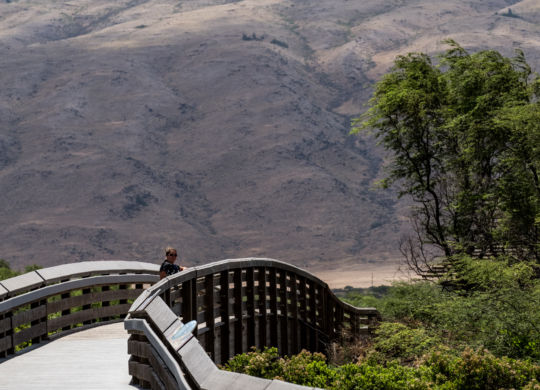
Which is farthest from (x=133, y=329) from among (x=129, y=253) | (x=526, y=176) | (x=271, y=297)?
(x=129, y=253)

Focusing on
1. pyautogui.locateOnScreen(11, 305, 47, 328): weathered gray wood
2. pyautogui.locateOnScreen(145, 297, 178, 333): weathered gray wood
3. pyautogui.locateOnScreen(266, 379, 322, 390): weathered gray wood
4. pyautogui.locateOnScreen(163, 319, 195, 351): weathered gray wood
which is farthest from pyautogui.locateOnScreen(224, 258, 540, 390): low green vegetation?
pyautogui.locateOnScreen(11, 305, 47, 328): weathered gray wood

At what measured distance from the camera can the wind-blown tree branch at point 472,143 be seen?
2023cm

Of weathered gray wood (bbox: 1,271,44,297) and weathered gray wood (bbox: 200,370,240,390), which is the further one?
weathered gray wood (bbox: 1,271,44,297)

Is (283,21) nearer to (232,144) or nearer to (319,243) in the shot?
(232,144)

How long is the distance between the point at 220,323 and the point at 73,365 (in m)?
2.81

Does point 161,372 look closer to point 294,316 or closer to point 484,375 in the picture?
point 484,375

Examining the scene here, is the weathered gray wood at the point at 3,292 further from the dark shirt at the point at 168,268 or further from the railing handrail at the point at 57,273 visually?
the dark shirt at the point at 168,268

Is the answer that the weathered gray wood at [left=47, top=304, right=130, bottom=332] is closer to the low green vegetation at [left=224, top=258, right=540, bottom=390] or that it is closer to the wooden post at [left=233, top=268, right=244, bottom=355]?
the wooden post at [left=233, top=268, right=244, bottom=355]

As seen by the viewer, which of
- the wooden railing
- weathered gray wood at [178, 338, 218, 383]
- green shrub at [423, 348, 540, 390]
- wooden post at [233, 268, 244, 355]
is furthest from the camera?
wooden post at [233, 268, 244, 355]

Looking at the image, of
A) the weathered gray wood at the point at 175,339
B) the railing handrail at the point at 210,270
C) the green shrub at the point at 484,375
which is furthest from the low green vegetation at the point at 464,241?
the railing handrail at the point at 210,270

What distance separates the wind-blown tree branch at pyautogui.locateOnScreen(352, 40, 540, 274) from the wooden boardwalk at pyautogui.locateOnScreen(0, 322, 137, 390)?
36.9ft

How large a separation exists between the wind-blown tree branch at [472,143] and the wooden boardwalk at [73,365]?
11.2m

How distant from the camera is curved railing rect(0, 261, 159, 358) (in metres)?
11.3

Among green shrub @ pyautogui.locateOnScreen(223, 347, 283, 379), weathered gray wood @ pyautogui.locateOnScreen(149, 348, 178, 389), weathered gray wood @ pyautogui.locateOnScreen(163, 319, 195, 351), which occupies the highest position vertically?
weathered gray wood @ pyautogui.locateOnScreen(163, 319, 195, 351)
